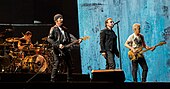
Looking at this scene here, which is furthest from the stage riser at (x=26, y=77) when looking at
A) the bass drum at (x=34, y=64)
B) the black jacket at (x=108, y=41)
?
the bass drum at (x=34, y=64)

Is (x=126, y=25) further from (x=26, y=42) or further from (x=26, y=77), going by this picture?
(x=26, y=77)

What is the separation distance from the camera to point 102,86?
7.66 m

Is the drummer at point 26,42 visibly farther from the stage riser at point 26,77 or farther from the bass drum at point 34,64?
the stage riser at point 26,77

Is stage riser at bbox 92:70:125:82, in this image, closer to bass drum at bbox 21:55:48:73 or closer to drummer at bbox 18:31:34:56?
bass drum at bbox 21:55:48:73

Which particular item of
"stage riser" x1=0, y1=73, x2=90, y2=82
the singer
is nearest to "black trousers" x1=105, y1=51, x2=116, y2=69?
the singer

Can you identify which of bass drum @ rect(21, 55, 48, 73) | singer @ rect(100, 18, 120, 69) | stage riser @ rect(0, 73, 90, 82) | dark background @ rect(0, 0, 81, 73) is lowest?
stage riser @ rect(0, 73, 90, 82)

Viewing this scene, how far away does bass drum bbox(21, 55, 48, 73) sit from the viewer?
11.0 m

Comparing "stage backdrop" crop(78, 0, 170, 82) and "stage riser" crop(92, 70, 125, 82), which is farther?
"stage backdrop" crop(78, 0, 170, 82)

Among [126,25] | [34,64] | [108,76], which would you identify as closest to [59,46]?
[108,76]

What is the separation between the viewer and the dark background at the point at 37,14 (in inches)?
476

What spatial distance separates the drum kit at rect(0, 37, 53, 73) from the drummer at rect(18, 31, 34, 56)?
0.14 ft

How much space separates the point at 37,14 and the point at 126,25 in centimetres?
298

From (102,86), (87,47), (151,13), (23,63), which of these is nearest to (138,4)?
(151,13)

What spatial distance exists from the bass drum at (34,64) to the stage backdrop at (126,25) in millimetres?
1329
